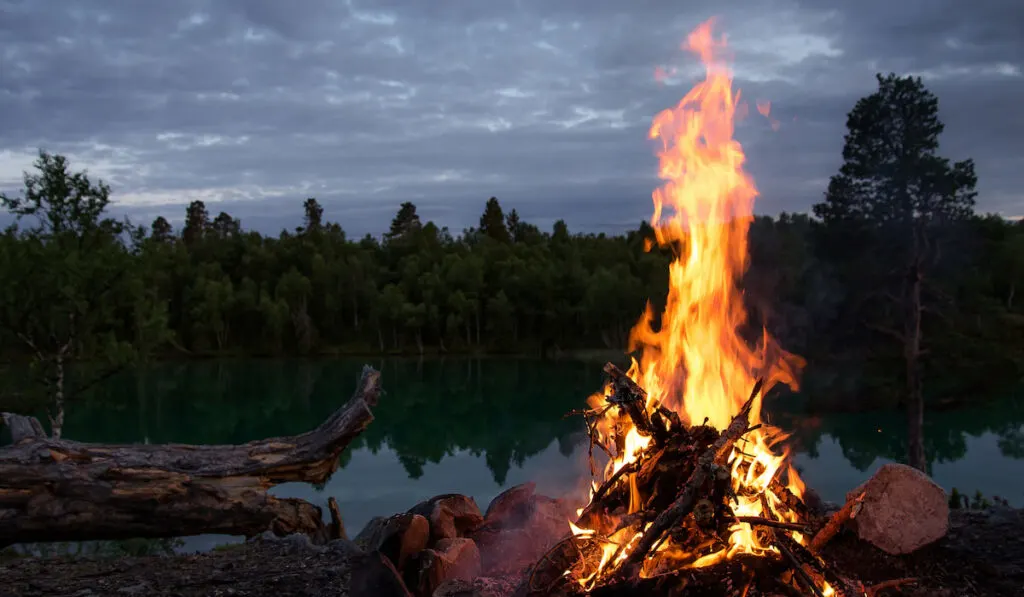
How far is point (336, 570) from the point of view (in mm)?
6086

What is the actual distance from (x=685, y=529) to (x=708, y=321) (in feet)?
6.19

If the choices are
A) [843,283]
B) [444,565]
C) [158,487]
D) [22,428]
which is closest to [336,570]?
[444,565]

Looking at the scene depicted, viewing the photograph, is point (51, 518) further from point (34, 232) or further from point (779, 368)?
point (34, 232)

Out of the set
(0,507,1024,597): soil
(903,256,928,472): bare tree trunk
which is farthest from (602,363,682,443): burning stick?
(903,256,928,472): bare tree trunk

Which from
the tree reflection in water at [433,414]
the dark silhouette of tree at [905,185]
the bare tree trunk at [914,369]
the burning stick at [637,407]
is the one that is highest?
the dark silhouette of tree at [905,185]

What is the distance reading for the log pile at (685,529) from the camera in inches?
160

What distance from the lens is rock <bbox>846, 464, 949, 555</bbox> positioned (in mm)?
4832

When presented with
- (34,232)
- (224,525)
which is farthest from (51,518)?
(34,232)

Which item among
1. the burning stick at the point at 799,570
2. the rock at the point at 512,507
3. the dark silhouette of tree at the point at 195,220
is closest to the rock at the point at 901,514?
the burning stick at the point at 799,570

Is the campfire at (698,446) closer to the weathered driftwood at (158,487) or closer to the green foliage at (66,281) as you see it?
the weathered driftwood at (158,487)

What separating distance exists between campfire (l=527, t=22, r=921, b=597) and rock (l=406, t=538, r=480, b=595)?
32.0 inches

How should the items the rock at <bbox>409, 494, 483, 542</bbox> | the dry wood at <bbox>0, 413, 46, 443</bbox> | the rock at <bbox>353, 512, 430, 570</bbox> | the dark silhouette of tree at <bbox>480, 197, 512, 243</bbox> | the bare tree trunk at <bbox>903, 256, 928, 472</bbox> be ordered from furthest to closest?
the dark silhouette of tree at <bbox>480, 197, 512, 243</bbox> → the bare tree trunk at <bbox>903, 256, 928, 472</bbox> → the dry wood at <bbox>0, 413, 46, 443</bbox> → the rock at <bbox>409, 494, 483, 542</bbox> → the rock at <bbox>353, 512, 430, 570</bbox>

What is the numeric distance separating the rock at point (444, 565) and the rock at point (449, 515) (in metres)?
0.18

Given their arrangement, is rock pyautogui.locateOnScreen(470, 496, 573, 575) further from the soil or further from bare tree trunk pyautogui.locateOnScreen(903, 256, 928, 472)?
bare tree trunk pyautogui.locateOnScreen(903, 256, 928, 472)
